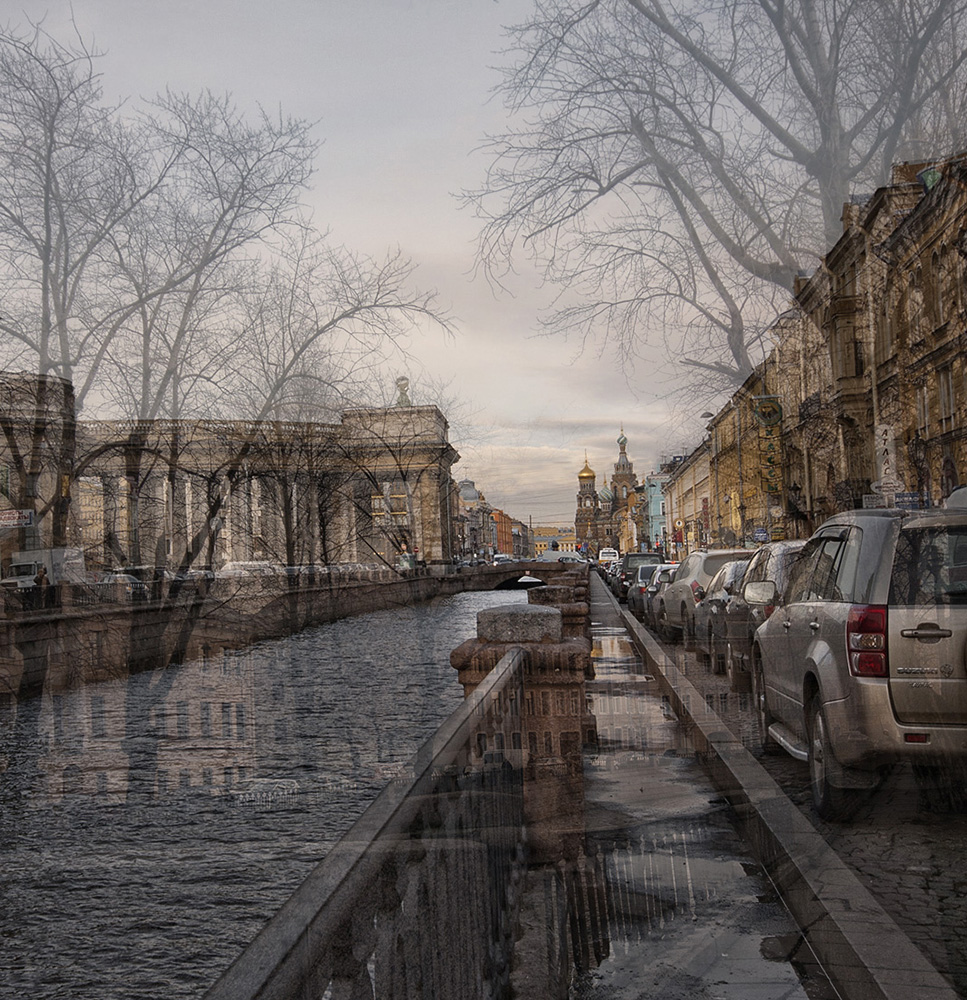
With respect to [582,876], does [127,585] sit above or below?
above

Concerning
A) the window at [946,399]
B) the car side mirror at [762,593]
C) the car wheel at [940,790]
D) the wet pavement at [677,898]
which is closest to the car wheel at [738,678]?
the wet pavement at [677,898]

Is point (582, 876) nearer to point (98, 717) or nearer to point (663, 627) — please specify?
point (98, 717)

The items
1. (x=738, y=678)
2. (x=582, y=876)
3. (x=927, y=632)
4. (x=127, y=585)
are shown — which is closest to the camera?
(x=582, y=876)

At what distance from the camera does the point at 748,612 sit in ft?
36.5

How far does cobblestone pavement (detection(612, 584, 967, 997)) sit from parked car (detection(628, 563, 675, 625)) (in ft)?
52.0

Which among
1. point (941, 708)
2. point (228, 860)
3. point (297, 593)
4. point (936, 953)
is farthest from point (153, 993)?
point (297, 593)

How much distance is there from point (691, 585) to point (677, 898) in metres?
→ 12.6

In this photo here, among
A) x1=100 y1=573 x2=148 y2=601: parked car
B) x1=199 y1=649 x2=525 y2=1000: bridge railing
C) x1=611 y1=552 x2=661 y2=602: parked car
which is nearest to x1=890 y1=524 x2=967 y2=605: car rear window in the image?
x1=199 y1=649 x2=525 y2=1000: bridge railing

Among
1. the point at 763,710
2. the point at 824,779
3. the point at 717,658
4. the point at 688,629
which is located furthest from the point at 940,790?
the point at 688,629

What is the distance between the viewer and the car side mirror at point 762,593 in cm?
766

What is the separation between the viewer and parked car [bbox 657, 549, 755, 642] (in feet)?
54.7

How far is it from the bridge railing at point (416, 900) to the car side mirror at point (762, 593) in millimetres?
4217

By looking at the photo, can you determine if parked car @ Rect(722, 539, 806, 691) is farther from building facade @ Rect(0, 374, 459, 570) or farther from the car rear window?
building facade @ Rect(0, 374, 459, 570)

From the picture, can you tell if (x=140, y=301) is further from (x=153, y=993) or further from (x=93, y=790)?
(x=153, y=993)
